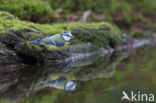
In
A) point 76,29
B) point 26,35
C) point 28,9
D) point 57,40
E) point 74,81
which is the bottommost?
point 74,81

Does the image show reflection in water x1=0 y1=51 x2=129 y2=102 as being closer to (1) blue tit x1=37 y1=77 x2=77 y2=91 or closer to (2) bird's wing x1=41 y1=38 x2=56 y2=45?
(1) blue tit x1=37 y1=77 x2=77 y2=91

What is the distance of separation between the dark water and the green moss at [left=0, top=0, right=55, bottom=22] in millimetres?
2413

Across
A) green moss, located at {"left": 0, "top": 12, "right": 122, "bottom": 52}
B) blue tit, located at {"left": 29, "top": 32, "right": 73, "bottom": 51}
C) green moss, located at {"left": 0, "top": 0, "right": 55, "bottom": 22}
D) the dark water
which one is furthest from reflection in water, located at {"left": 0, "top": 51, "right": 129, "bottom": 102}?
green moss, located at {"left": 0, "top": 0, "right": 55, "bottom": 22}

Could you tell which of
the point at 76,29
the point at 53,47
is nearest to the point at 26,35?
the point at 53,47

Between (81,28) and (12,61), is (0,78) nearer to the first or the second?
(12,61)

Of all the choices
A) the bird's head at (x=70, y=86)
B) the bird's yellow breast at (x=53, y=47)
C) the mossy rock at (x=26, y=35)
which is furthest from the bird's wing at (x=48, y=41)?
the bird's head at (x=70, y=86)

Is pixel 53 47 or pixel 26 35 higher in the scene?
pixel 26 35

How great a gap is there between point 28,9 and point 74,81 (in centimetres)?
415

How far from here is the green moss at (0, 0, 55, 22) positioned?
23.7 feet

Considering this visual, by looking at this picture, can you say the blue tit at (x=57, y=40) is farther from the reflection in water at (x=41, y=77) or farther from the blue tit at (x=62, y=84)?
the blue tit at (x=62, y=84)

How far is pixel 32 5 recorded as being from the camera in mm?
7887

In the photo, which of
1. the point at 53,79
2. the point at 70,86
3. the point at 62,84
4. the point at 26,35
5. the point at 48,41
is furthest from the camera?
the point at 26,35

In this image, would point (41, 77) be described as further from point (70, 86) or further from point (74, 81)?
point (70, 86)

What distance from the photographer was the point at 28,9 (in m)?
7.74
